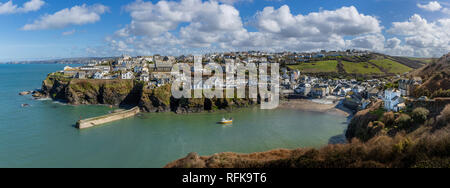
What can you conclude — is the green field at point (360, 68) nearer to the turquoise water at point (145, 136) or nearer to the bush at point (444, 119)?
the turquoise water at point (145, 136)

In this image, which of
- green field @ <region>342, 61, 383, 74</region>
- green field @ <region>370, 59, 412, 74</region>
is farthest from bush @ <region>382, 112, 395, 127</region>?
green field @ <region>370, 59, 412, 74</region>

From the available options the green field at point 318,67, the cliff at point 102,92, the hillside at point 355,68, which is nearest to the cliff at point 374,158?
the cliff at point 102,92

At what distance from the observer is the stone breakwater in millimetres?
23766

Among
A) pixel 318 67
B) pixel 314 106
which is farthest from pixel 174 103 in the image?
pixel 318 67

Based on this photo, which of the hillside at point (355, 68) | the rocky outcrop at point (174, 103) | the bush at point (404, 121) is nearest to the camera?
the bush at point (404, 121)

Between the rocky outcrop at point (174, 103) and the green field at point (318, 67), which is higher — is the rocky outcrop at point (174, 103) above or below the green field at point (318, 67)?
below

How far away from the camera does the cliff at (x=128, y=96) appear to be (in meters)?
31.0

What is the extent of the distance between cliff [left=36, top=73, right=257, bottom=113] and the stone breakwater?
2372 millimetres

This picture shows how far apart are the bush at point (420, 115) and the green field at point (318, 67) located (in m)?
52.4

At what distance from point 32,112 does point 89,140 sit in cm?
1609

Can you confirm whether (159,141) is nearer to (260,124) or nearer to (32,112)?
(260,124)

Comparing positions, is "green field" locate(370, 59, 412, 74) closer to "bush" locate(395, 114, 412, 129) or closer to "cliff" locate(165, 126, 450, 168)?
"bush" locate(395, 114, 412, 129)

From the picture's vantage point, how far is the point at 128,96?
35875 millimetres

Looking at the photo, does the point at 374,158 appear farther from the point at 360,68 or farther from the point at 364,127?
the point at 360,68
